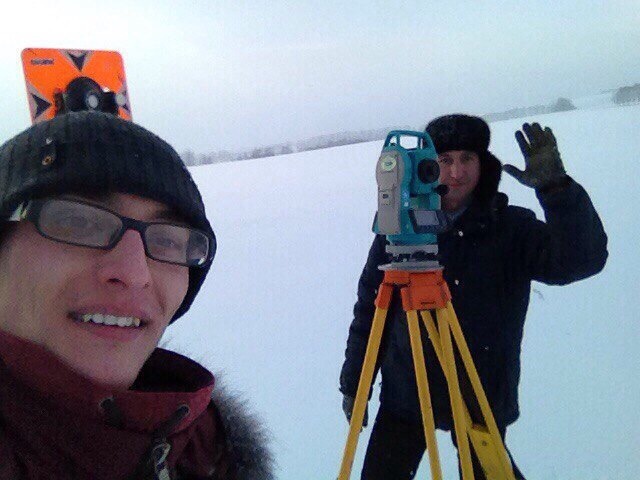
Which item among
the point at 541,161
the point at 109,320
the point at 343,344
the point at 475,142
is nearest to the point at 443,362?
the point at 541,161

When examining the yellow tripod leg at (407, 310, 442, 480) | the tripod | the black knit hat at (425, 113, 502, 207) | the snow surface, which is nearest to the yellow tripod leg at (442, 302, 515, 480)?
the tripod

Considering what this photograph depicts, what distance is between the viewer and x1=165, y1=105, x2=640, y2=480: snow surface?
2549mm

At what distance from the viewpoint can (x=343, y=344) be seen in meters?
3.88

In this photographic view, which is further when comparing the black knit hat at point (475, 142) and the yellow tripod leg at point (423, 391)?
the black knit hat at point (475, 142)

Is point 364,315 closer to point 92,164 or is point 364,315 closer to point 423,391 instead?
point 423,391

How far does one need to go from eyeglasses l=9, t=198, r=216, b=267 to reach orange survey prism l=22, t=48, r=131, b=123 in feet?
5.14

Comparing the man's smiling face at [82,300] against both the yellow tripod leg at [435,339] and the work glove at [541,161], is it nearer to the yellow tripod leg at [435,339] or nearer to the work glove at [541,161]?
the yellow tripod leg at [435,339]

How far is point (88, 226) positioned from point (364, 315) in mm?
1457

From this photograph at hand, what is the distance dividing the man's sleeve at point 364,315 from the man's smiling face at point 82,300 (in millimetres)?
1332

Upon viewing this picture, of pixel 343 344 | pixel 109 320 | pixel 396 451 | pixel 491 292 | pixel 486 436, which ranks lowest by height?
pixel 343 344

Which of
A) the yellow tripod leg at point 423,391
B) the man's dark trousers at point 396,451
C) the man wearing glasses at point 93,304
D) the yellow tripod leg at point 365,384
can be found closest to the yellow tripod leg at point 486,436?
the yellow tripod leg at point 423,391

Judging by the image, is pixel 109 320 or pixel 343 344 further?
pixel 343 344

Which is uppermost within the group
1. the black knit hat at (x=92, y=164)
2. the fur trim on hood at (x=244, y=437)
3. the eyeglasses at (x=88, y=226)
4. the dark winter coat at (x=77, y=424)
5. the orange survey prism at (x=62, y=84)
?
the orange survey prism at (x=62, y=84)

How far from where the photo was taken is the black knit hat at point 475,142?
6.17 feet
